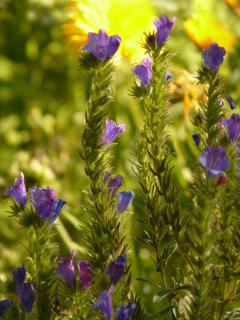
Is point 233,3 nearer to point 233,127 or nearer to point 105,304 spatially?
point 233,127

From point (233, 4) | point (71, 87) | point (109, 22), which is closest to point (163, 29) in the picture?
point (109, 22)

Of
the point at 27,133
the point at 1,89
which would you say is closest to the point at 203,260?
the point at 27,133

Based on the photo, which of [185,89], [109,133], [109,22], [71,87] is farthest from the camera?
[71,87]

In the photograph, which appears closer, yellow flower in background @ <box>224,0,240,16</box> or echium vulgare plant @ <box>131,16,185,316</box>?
echium vulgare plant @ <box>131,16,185,316</box>

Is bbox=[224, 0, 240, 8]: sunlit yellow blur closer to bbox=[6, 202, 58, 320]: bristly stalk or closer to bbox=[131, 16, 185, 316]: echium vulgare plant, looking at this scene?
bbox=[131, 16, 185, 316]: echium vulgare plant

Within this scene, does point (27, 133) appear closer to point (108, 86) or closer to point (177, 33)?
point (177, 33)

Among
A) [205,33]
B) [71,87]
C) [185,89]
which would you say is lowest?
[185,89]

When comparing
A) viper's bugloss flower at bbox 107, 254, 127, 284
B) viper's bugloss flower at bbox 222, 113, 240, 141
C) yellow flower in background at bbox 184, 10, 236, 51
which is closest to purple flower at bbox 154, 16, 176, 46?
viper's bugloss flower at bbox 222, 113, 240, 141
